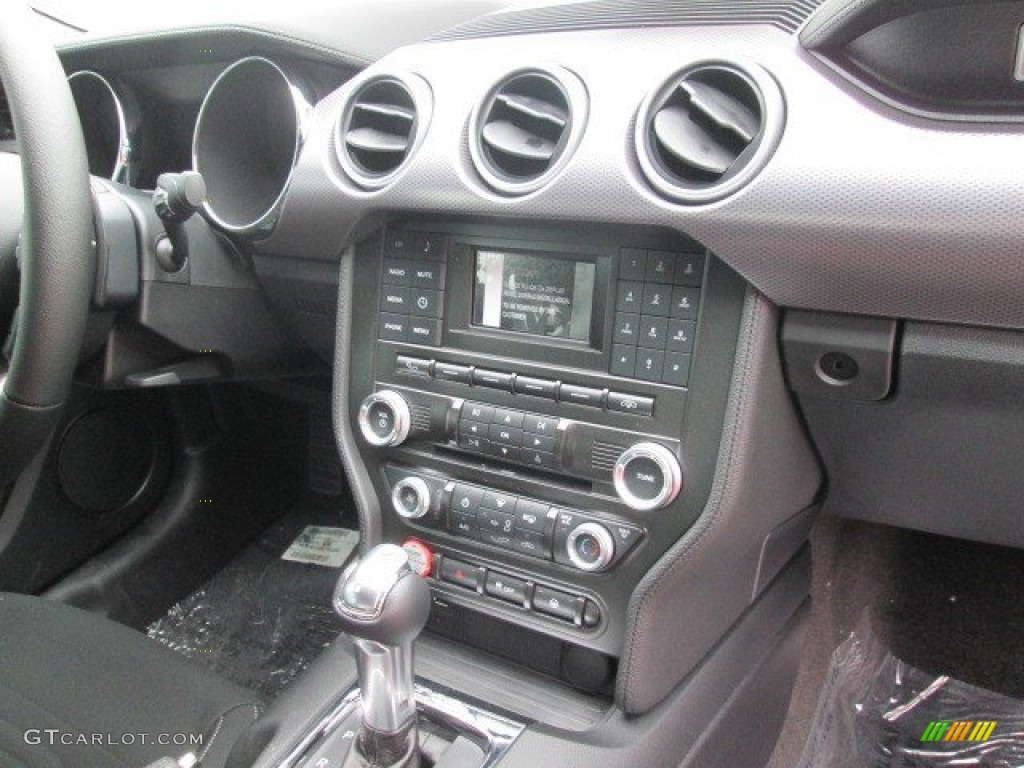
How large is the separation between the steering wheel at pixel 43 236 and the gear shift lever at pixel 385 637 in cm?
39

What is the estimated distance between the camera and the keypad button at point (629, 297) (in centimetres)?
76

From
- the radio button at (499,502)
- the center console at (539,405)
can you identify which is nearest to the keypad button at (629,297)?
the center console at (539,405)

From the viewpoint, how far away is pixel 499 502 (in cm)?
86

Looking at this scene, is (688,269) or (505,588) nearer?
(688,269)

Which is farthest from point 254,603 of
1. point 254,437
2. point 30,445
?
point 30,445

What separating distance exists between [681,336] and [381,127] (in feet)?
1.35

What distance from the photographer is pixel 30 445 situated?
886 millimetres

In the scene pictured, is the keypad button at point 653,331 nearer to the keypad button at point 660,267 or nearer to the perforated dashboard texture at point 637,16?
the keypad button at point 660,267

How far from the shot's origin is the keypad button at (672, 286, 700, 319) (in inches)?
29.0

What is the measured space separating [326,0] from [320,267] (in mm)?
411

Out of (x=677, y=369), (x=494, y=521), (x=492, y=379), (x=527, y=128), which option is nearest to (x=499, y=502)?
(x=494, y=521)

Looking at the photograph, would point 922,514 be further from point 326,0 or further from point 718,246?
point 326,0

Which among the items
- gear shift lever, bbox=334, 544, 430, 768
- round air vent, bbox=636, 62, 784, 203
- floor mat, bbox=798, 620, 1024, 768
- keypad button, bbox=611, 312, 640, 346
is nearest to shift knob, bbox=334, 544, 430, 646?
gear shift lever, bbox=334, 544, 430, 768

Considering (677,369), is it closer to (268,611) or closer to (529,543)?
(529,543)
